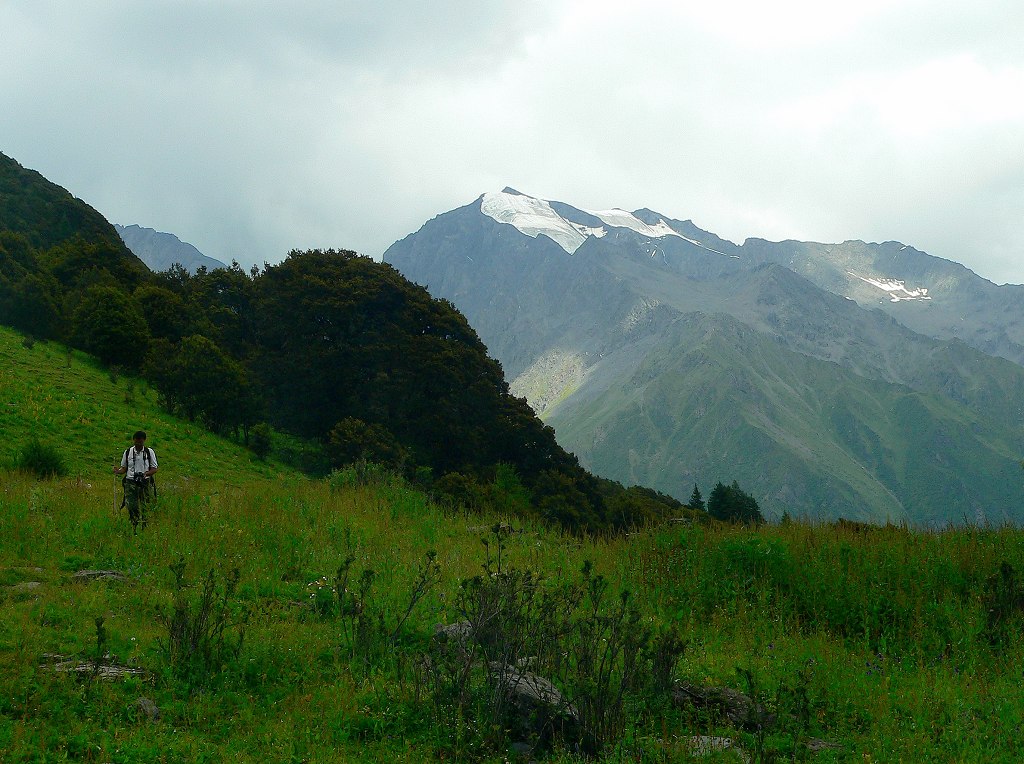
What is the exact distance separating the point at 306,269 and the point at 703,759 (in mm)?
41040

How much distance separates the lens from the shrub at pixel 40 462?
15.9 m

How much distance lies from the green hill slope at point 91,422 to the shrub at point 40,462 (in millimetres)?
883

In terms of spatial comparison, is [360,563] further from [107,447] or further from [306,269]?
[306,269]

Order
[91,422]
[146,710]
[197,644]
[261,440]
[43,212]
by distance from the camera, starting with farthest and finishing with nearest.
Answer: [43,212], [261,440], [91,422], [197,644], [146,710]

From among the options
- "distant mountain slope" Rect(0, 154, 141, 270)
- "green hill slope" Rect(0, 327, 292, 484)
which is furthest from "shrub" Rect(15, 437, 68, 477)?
"distant mountain slope" Rect(0, 154, 141, 270)

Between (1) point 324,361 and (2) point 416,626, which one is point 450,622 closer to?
(2) point 416,626

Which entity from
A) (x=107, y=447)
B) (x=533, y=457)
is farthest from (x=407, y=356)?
(x=107, y=447)

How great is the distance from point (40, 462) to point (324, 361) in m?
23.1

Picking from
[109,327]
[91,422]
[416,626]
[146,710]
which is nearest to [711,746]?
[416,626]

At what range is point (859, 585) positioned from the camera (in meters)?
9.95

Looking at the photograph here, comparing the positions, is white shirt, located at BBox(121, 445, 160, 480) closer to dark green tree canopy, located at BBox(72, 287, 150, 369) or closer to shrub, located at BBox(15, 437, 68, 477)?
shrub, located at BBox(15, 437, 68, 477)

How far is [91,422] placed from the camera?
76.8 feet

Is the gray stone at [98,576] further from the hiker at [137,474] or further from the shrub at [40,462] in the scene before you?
the shrub at [40,462]

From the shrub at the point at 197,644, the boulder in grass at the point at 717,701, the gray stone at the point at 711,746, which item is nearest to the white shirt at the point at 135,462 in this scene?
the shrub at the point at 197,644
